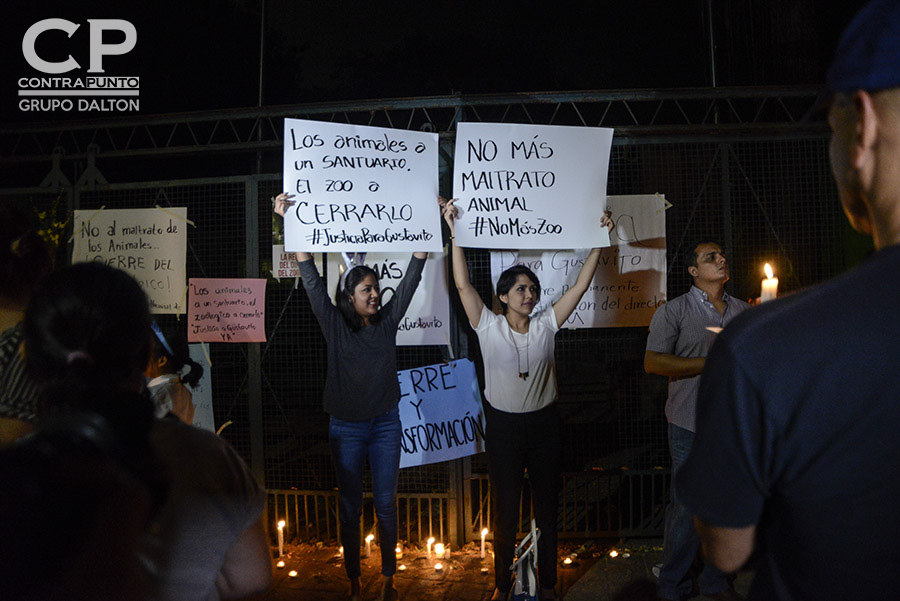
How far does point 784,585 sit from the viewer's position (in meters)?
0.95

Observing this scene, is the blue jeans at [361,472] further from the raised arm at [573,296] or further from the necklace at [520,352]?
the raised arm at [573,296]

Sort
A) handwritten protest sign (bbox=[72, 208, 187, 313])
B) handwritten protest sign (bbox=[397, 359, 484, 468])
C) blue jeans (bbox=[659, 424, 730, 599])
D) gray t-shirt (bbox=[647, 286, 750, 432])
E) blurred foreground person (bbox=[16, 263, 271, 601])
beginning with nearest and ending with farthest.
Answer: blurred foreground person (bbox=[16, 263, 271, 601]), blue jeans (bbox=[659, 424, 730, 599]), gray t-shirt (bbox=[647, 286, 750, 432]), handwritten protest sign (bbox=[397, 359, 484, 468]), handwritten protest sign (bbox=[72, 208, 187, 313])

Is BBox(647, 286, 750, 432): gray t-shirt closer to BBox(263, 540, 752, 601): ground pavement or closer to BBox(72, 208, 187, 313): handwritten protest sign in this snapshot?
BBox(263, 540, 752, 601): ground pavement

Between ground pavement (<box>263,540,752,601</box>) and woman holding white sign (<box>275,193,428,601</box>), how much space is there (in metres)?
0.31

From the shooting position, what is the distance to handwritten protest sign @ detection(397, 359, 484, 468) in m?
4.43

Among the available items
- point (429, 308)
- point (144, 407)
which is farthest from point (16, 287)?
point (429, 308)

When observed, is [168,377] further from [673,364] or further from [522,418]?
[673,364]

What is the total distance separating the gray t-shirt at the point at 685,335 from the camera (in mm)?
3715

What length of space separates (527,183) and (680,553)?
8.84ft

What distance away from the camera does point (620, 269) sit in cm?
461

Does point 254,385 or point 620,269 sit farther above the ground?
point 620,269

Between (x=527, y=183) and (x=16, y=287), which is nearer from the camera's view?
(x=16, y=287)

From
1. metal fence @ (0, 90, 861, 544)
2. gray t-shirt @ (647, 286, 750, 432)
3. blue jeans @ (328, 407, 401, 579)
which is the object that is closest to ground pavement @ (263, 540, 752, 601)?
metal fence @ (0, 90, 861, 544)

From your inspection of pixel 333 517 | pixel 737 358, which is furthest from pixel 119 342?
pixel 333 517
